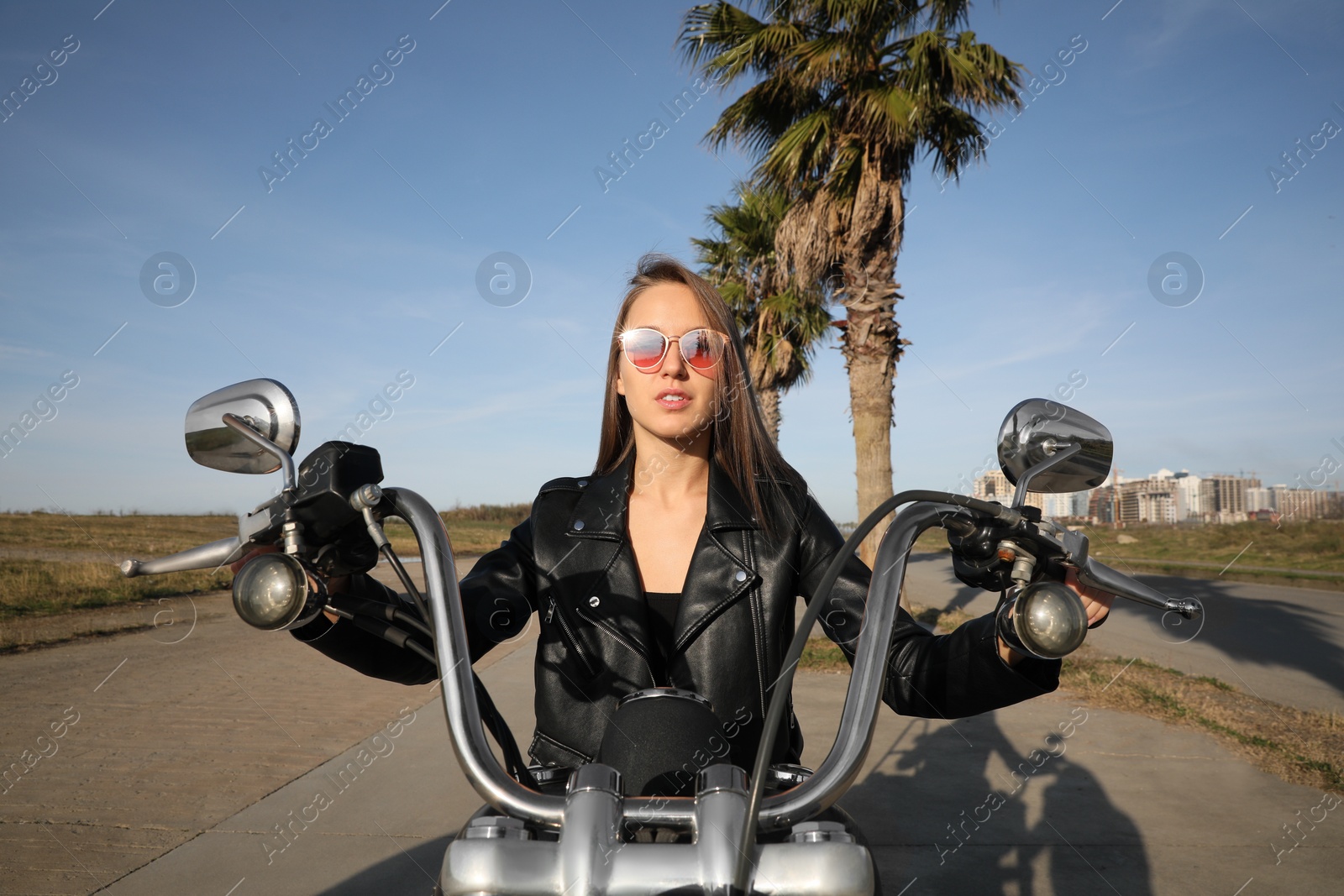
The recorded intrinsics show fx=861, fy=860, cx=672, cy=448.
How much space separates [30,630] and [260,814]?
23.4ft

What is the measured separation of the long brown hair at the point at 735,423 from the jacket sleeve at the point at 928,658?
0.36 ft

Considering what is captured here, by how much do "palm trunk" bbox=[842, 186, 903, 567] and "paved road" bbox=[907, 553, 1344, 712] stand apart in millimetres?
2827

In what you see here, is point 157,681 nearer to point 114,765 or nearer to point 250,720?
point 250,720

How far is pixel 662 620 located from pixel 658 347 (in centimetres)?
59

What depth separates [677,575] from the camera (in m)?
1.96

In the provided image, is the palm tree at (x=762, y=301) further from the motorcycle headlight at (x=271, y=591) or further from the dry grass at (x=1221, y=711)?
the motorcycle headlight at (x=271, y=591)

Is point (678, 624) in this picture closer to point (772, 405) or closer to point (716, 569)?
point (716, 569)

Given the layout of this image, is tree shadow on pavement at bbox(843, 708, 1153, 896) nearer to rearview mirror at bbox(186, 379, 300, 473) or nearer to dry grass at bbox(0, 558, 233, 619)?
rearview mirror at bbox(186, 379, 300, 473)

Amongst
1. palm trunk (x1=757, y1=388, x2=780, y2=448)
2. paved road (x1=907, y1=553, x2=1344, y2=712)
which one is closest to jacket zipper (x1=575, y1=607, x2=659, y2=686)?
paved road (x1=907, y1=553, x2=1344, y2=712)

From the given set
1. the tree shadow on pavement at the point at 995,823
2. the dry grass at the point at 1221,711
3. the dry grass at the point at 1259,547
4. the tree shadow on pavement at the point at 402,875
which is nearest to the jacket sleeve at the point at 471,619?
the tree shadow on pavement at the point at 402,875

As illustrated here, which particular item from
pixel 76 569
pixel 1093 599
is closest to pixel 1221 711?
pixel 1093 599

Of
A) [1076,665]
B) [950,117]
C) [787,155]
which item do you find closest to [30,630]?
[787,155]

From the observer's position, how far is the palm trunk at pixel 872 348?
30.9 ft

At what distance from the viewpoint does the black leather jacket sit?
5.29 ft
